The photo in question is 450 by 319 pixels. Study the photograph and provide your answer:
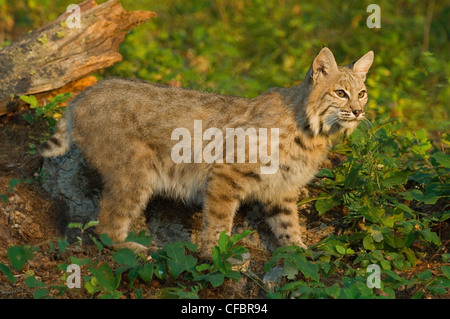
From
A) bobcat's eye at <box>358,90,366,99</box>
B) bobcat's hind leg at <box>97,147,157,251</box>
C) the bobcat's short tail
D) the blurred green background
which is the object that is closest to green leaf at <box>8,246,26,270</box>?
bobcat's hind leg at <box>97,147,157,251</box>

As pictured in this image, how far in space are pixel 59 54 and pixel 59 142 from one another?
118 cm

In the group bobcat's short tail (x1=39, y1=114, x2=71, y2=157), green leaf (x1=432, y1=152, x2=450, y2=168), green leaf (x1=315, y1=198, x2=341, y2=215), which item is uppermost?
bobcat's short tail (x1=39, y1=114, x2=71, y2=157)

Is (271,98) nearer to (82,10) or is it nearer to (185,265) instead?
(185,265)

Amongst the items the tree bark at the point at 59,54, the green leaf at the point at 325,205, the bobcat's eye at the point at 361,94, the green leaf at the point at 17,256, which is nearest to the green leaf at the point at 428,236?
the green leaf at the point at 325,205

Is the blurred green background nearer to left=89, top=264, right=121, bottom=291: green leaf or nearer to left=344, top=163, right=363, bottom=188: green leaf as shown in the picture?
left=344, top=163, right=363, bottom=188: green leaf

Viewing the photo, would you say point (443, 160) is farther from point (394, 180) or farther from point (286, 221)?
point (286, 221)

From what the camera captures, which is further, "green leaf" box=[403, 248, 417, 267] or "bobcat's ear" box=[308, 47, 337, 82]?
"bobcat's ear" box=[308, 47, 337, 82]

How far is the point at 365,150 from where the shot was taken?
4.74 meters

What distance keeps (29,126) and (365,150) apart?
10.2 feet

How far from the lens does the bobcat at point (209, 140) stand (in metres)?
4.63

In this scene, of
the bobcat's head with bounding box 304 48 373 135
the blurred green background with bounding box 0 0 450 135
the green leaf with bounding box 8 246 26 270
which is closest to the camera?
the green leaf with bounding box 8 246 26 270

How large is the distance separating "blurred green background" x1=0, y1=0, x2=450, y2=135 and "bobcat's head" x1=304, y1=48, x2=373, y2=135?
2677 millimetres

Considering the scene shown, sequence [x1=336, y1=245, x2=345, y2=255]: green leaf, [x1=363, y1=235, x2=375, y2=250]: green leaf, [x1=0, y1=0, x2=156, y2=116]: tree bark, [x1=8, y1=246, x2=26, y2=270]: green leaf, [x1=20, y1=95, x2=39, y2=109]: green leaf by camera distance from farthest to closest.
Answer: [x1=0, y1=0, x2=156, y2=116]: tree bark < [x1=20, y1=95, x2=39, y2=109]: green leaf < [x1=363, y1=235, x2=375, y2=250]: green leaf < [x1=336, y1=245, x2=345, y2=255]: green leaf < [x1=8, y1=246, x2=26, y2=270]: green leaf

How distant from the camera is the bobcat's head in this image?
458 centimetres
